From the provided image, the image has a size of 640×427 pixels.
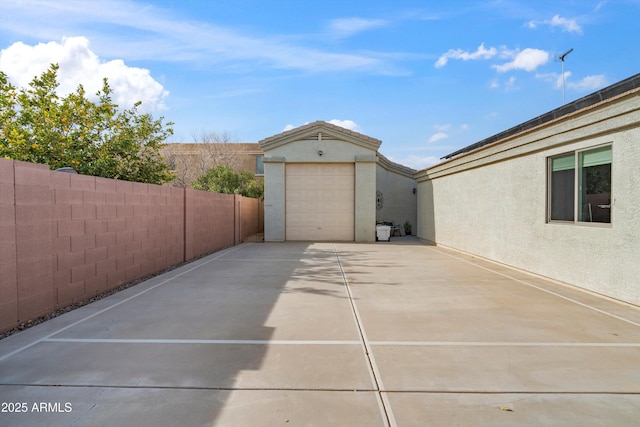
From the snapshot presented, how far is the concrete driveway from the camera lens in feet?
10.1

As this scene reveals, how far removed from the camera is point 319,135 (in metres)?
18.0

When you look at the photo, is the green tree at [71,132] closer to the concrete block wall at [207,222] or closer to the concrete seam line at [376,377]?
the concrete block wall at [207,222]

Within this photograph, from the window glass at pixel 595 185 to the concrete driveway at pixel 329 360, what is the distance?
154 centimetres

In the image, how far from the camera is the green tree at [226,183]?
2338 centimetres

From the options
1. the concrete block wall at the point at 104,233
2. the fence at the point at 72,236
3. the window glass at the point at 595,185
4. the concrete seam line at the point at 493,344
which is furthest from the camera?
the window glass at the point at 595,185

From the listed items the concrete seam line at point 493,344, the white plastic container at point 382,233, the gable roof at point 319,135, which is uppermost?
the gable roof at point 319,135

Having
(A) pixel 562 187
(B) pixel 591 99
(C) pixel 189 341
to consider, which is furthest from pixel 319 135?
(C) pixel 189 341

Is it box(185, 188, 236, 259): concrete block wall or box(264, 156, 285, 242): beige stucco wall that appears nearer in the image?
box(185, 188, 236, 259): concrete block wall

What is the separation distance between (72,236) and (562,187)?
9.43 metres

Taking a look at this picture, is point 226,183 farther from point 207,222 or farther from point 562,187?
point 562,187

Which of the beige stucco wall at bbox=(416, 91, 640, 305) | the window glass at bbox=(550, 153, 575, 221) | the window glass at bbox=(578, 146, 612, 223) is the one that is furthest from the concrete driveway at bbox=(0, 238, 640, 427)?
the window glass at bbox=(550, 153, 575, 221)

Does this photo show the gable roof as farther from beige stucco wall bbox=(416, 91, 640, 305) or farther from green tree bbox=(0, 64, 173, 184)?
green tree bbox=(0, 64, 173, 184)

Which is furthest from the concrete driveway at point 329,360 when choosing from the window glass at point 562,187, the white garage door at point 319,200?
the white garage door at point 319,200

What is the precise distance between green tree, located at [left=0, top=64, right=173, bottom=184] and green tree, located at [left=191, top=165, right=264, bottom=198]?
35.3 feet
